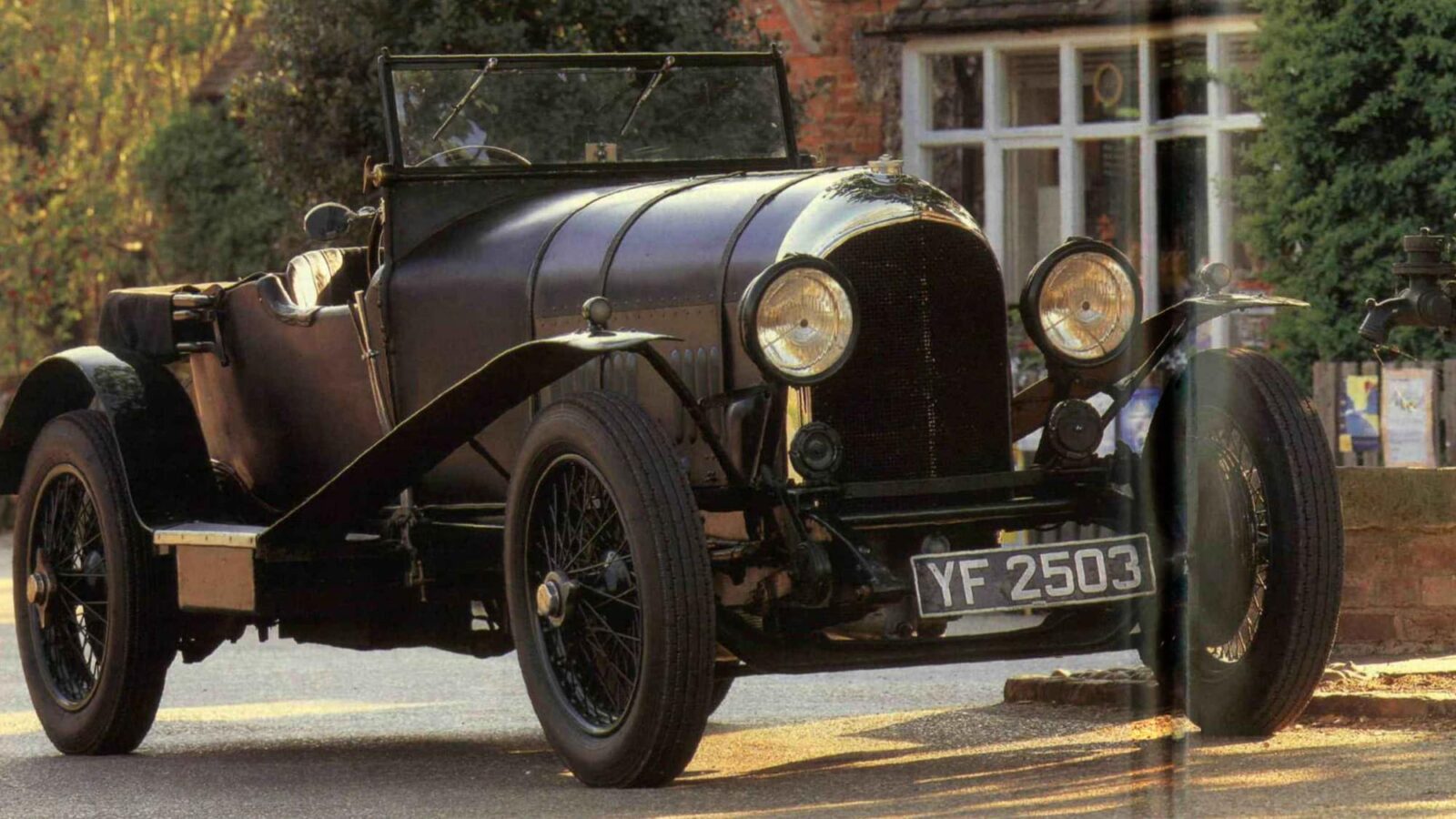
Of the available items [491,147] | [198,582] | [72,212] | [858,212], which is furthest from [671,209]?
[72,212]

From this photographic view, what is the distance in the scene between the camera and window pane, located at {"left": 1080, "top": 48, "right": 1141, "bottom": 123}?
56.0 ft

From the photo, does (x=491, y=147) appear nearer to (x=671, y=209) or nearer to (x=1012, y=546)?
(x=671, y=209)

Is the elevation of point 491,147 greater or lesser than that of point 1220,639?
greater

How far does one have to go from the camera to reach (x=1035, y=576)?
6.48m

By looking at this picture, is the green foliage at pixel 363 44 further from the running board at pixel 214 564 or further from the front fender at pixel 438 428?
the front fender at pixel 438 428

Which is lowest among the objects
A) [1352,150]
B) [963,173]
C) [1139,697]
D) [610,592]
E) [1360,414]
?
[1139,697]

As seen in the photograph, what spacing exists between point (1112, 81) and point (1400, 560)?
7.85m

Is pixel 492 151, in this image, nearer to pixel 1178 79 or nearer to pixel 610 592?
pixel 610 592

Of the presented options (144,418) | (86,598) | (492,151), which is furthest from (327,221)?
(86,598)

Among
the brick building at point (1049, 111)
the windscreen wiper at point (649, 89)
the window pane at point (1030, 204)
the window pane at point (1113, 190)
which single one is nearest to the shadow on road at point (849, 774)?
the windscreen wiper at point (649, 89)

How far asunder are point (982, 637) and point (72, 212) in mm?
17374

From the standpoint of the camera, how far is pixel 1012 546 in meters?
6.55

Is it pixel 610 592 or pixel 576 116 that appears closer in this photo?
pixel 610 592

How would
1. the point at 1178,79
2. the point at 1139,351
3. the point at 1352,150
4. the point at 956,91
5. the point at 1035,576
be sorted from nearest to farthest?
1. the point at 1035,576
2. the point at 1139,351
3. the point at 1352,150
4. the point at 1178,79
5. the point at 956,91
